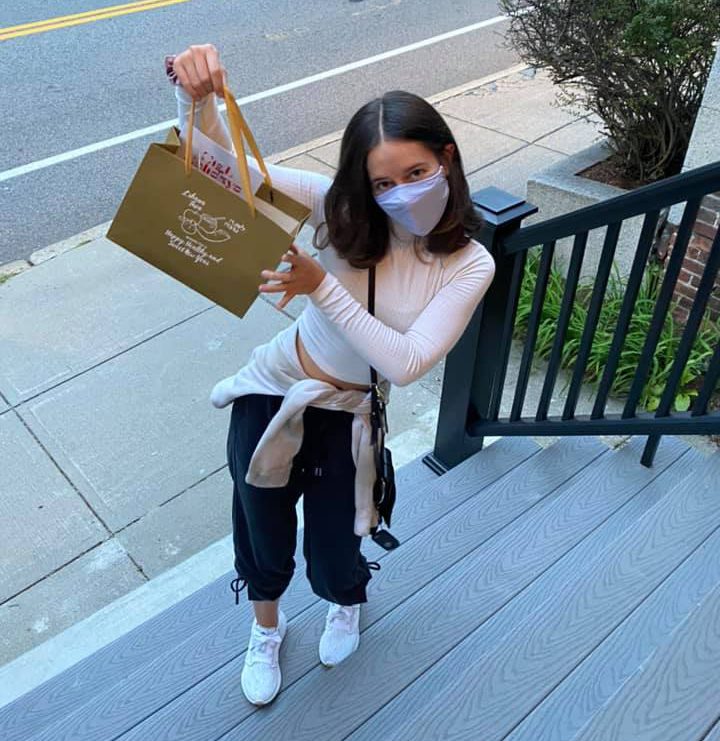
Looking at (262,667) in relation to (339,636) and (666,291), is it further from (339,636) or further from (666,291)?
(666,291)

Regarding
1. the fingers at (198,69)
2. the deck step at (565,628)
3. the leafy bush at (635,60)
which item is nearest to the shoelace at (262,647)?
the deck step at (565,628)

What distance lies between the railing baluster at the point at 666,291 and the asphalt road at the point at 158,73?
13.6 ft

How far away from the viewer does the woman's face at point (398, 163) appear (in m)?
1.54

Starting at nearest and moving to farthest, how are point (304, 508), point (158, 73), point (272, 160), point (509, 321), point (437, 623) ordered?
point (304, 508)
point (437, 623)
point (509, 321)
point (272, 160)
point (158, 73)

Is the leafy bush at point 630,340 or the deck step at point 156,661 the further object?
the leafy bush at point 630,340

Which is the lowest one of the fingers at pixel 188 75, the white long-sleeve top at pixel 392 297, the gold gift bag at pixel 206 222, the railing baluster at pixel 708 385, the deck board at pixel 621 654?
the deck board at pixel 621 654

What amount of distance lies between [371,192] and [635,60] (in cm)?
312

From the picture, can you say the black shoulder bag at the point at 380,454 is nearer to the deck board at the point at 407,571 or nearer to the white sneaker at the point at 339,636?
the white sneaker at the point at 339,636

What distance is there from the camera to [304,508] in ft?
6.44

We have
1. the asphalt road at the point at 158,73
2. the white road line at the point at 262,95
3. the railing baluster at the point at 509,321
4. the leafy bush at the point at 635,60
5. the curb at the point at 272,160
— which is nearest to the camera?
the railing baluster at the point at 509,321

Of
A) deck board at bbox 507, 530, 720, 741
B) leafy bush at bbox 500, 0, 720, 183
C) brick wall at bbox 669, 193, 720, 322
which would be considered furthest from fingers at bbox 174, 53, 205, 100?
leafy bush at bbox 500, 0, 720, 183

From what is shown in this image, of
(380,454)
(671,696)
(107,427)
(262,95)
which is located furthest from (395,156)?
(262,95)

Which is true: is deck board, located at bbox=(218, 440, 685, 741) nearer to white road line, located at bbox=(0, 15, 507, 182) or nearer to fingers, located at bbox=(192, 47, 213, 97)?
fingers, located at bbox=(192, 47, 213, 97)

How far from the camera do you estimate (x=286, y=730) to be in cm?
199
